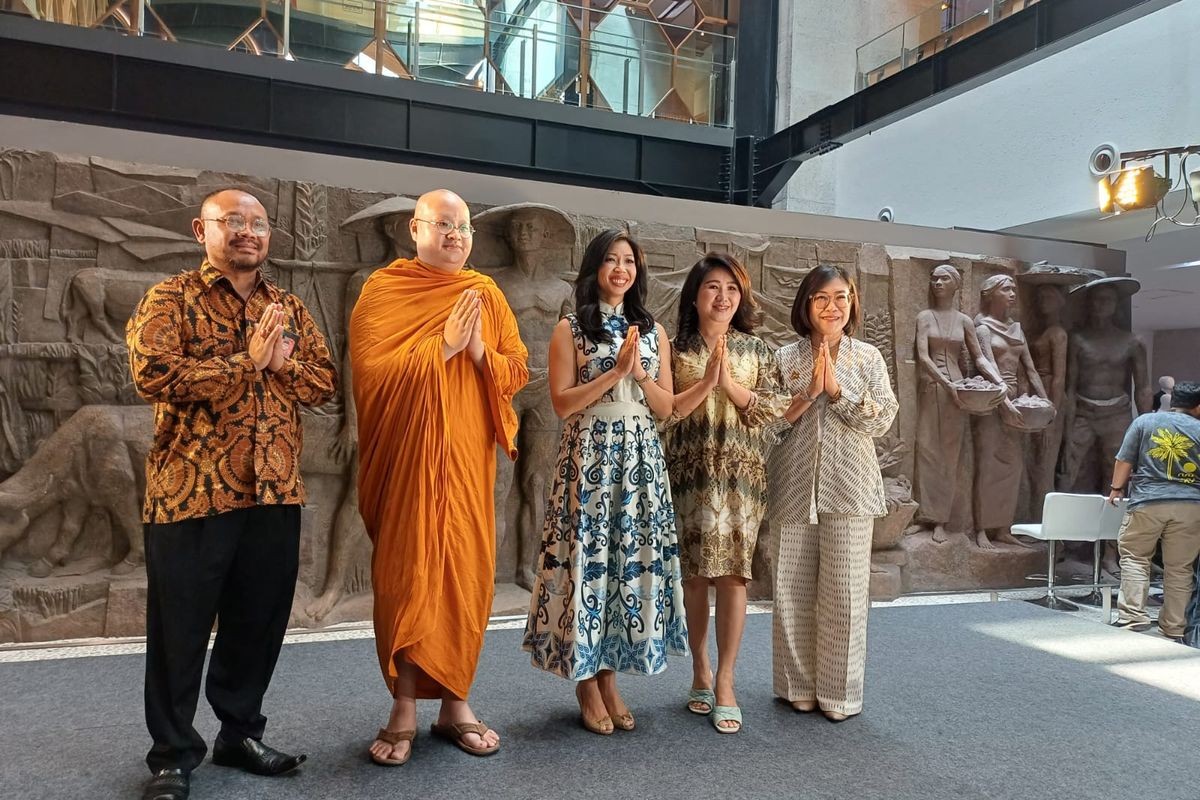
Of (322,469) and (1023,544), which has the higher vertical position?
(322,469)

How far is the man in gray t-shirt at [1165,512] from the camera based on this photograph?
5602 mm

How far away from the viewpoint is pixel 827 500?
3381 millimetres

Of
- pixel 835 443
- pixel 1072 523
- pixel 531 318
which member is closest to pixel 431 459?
pixel 835 443

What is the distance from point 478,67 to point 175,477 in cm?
645

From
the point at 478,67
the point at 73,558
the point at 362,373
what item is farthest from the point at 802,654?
the point at 478,67

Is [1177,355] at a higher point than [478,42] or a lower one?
lower

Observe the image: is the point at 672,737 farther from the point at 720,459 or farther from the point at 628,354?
the point at 628,354

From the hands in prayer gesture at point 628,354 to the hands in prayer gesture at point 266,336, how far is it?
1.06 meters

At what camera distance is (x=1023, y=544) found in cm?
646

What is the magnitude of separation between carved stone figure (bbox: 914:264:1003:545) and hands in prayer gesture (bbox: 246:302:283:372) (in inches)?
186

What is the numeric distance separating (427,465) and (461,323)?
0.46 meters

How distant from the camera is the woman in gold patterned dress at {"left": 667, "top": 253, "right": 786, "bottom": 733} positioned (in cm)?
324

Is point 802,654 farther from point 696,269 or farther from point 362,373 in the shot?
point 362,373

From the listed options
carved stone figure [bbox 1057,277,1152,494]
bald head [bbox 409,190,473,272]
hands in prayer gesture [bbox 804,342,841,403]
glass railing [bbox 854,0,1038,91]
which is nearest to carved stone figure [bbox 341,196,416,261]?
bald head [bbox 409,190,473,272]
